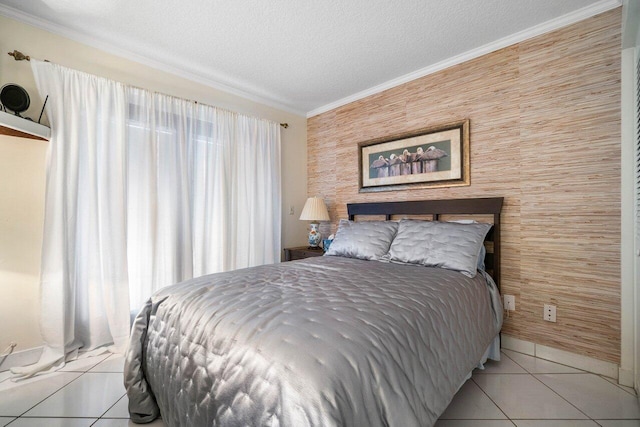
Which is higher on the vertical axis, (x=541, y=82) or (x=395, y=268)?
(x=541, y=82)

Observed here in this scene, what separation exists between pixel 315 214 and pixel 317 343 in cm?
256

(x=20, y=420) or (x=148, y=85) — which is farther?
(x=148, y=85)

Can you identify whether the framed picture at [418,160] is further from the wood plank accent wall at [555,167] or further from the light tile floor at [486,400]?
the light tile floor at [486,400]

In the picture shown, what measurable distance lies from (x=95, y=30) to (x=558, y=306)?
4.18 metres

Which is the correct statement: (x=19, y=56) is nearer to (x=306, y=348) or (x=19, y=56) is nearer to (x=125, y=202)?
(x=125, y=202)

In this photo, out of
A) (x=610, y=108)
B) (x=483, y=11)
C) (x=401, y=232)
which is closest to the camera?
(x=610, y=108)

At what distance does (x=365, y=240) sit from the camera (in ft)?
8.29

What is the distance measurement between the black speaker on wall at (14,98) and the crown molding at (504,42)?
2.95m

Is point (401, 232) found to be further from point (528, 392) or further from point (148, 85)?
point (148, 85)

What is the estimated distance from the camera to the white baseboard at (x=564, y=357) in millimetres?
1831

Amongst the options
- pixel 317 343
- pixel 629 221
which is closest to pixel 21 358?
pixel 317 343

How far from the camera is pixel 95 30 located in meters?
2.17

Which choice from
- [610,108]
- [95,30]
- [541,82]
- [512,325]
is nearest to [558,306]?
[512,325]

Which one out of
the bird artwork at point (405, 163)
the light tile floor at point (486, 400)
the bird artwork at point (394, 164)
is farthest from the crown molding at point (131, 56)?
the light tile floor at point (486, 400)
